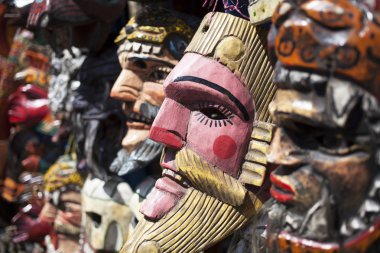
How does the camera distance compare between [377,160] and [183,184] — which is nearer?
[377,160]

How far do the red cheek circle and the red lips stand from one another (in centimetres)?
53

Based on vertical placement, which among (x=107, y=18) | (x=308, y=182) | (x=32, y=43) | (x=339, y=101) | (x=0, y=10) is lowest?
(x=32, y=43)

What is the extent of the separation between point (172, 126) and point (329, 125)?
2.45 ft

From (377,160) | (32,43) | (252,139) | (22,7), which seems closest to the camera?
(377,160)

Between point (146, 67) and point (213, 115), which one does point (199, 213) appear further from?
point (146, 67)

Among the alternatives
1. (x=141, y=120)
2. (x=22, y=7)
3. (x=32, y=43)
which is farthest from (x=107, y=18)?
(x=32, y=43)

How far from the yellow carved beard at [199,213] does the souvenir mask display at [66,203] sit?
1.30 m

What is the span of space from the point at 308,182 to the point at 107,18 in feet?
5.07

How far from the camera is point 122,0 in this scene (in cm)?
267

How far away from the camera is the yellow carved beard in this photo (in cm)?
201

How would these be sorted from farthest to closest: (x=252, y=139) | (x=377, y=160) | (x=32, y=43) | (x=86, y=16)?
(x=32, y=43) < (x=86, y=16) < (x=252, y=139) < (x=377, y=160)

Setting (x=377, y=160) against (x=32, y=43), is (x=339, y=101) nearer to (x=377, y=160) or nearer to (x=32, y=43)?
(x=377, y=160)

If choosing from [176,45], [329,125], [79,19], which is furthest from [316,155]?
[79,19]

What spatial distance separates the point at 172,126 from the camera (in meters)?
2.04
